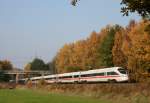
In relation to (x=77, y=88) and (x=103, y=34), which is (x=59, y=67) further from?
(x=77, y=88)

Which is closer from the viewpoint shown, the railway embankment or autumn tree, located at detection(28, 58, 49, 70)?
the railway embankment

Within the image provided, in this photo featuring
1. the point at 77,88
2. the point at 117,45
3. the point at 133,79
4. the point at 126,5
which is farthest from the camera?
the point at 117,45

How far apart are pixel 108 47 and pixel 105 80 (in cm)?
2805

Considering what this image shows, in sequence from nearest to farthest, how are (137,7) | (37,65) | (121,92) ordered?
(137,7)
(121,92)
(37,65)

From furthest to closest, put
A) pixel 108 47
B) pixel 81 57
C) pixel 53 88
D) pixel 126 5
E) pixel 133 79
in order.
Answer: pixel 81 57 → pixel 108 47 → pixel 53 88 → pixel 133 79 → pixel 126 5

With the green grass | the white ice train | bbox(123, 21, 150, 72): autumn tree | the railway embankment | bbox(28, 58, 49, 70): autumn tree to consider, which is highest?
bbox(28, 58, 49, 70): autumn tree

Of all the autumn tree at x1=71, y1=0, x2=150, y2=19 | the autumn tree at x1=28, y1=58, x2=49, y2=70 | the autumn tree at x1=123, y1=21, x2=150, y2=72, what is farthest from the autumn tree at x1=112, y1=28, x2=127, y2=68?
the autumn tree at x1=28, y1=58, x2=49, y2=70

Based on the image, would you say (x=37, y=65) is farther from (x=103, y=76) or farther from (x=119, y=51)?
(x=103, y=76)

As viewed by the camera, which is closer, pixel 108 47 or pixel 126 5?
pixel 126 5

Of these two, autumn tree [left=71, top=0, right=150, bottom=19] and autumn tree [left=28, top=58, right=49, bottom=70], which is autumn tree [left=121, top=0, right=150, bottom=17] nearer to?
autumn tree [left=71, top=0, right=150, bottom=19]

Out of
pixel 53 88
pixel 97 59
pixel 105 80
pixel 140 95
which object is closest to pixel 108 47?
pixel 97 59

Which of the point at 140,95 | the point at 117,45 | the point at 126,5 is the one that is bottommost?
the point at 140,95

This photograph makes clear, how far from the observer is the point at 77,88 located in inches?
2302

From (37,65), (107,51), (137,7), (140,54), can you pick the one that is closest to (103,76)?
(140,54)
